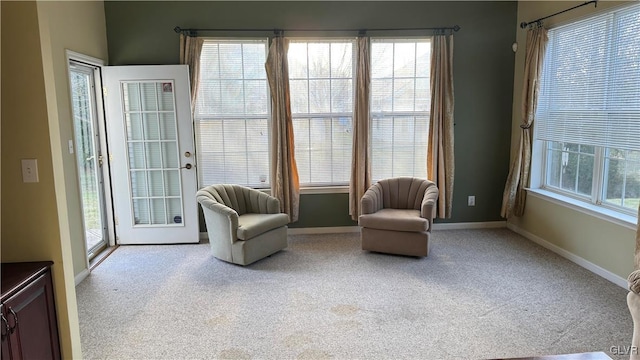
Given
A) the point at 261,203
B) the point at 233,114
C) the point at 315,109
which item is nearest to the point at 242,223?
the point at 261,203

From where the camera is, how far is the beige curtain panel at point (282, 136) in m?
4.75

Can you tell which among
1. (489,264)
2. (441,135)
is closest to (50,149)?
(489,264)

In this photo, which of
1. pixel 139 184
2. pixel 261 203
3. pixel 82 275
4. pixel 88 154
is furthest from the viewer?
pixel 139 184

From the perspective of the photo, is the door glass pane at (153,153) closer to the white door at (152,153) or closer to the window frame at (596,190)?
the white door at (152,153)

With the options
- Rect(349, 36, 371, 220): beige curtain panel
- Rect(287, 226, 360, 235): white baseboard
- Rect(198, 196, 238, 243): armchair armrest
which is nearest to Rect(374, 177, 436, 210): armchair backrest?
Rect(349, 36, 371, 220): beige curtain panel

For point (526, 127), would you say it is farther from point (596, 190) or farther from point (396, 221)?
point (396, 221)

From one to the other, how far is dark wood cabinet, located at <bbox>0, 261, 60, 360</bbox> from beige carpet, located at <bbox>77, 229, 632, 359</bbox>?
2.15 feet

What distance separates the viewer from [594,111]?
154 inches

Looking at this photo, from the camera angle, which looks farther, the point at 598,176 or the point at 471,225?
the point at 471,225

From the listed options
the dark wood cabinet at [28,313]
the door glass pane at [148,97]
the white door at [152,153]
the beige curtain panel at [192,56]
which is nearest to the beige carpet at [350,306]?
the white door at [152,153]

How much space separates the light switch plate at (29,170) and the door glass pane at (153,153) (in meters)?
2.76

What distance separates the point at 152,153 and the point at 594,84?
453 cm

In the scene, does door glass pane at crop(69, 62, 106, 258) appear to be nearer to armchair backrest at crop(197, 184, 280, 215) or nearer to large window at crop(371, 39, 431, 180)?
armchair backrest at crop(197, 184, 280, 215)

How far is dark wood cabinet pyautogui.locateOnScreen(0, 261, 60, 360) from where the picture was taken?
5.90 ft
